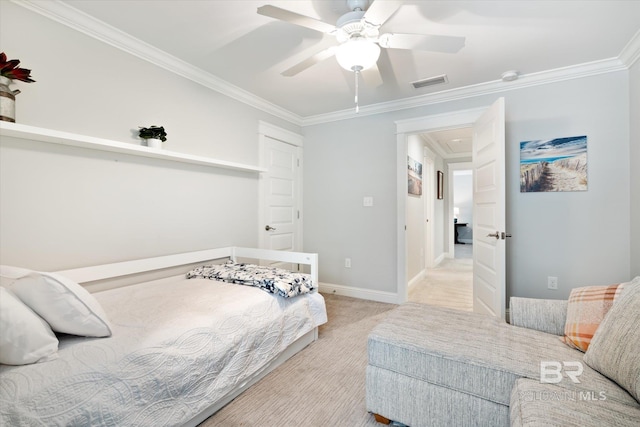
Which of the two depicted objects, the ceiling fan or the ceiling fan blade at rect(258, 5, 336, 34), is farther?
the ceiling fan

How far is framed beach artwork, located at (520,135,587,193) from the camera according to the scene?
2584mm

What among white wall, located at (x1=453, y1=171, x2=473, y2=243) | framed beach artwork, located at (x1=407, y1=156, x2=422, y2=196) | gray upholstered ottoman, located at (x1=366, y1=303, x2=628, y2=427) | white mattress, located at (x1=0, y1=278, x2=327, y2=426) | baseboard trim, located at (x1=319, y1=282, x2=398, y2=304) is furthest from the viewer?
white wall, located at (x1=453, y1=171, x2=473, y2=243)

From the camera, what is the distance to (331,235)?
3.90 metres

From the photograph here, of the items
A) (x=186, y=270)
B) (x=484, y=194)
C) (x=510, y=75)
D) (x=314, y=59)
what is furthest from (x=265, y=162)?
(x=510, y=75)

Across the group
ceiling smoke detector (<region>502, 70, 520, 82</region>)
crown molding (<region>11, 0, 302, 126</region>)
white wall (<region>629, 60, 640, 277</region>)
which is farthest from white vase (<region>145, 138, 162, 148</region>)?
white wall (<region>629, 60, 640, 277</region>)

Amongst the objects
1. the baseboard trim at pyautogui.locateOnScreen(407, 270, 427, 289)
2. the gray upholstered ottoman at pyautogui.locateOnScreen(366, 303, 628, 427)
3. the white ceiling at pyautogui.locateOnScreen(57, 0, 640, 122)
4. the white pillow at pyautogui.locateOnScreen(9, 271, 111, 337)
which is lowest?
the baseboard trim at pyautogui.locateOnScreen(407, 270, 427, 289)

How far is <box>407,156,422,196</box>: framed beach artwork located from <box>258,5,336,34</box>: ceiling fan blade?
2.50 metres

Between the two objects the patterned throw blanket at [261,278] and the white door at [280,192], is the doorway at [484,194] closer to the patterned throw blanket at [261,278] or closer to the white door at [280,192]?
the white door at [280,192]

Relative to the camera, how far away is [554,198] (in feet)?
8.79

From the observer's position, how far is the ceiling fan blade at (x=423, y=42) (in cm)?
160

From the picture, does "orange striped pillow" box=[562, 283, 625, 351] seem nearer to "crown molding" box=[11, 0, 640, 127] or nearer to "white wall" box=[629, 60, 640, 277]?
"white wall" box=[629, 60, 640, 277]

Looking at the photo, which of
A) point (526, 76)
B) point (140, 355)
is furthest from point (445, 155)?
point (140, 355)

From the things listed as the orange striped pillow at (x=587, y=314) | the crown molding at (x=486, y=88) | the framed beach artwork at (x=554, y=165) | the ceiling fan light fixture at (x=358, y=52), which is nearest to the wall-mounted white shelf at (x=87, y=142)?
the ceiling fan light fixture at (x=358, y=52)

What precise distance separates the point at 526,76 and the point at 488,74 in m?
0.37
